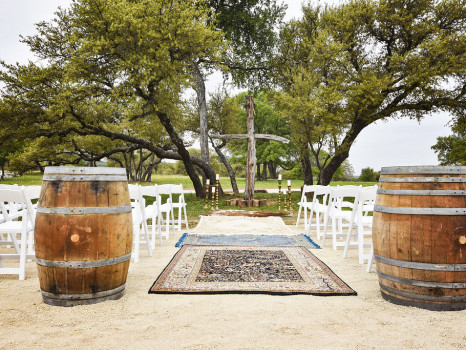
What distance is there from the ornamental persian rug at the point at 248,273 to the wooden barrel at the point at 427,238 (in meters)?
0.59

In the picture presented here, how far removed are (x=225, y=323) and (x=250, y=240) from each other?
3.95 metres

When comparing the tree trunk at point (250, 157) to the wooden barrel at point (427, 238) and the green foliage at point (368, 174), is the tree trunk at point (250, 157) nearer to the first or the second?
the wooden barrel at point (427, 238)

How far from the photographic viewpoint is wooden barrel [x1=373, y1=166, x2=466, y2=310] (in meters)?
2.93

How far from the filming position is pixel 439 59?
1435 cm

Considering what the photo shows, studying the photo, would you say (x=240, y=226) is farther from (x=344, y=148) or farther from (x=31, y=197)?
(x=344, y=148)

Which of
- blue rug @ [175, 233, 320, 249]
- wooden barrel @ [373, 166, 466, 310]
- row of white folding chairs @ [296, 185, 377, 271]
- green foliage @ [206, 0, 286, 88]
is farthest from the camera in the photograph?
green foliage @ [206, 0, 286, 88]

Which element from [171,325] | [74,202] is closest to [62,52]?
[74,202]

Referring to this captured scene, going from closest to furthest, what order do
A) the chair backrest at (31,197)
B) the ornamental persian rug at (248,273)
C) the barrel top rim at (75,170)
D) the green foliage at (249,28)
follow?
1. the barrel top rim at (75,170)
2. the ornamental persian rug at (248,273)
3. the chair backrest at (31,197)
4. the green foliage at (249,28)

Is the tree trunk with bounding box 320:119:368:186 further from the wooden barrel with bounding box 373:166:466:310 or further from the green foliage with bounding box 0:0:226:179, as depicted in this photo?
the wooden barrel with bounding box 373:166:466:310

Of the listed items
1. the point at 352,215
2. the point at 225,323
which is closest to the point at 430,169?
the point at 352,215

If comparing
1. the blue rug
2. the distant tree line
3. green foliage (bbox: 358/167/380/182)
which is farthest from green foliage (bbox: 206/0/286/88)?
green foliage (bbox: 358/167/380/182)

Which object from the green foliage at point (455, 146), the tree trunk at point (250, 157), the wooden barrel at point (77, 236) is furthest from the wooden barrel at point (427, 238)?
the green foliage at point (455, 146)

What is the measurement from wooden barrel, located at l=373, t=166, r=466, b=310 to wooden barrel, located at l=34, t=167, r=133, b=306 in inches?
95.7

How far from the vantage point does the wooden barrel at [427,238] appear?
→ 2930 mm
